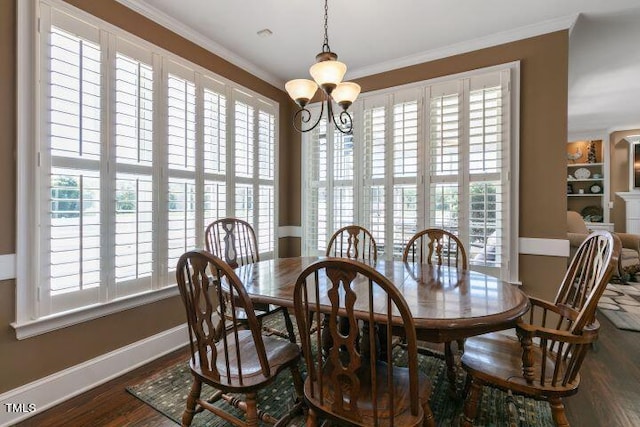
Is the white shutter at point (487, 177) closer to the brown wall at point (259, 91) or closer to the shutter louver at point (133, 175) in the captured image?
the brown wall at point (259, 91)


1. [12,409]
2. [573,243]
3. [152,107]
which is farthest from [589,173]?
[12,409]

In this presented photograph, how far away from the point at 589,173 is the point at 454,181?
228 inches

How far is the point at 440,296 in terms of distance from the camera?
5.13ft

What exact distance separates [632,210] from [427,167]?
5719 millimetres

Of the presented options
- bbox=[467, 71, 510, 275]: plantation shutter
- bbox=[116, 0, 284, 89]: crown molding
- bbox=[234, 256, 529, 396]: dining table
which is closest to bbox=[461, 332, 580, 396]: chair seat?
bbox=[234, 256, 529, 396]: dining table

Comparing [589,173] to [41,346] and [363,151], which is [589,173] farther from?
[41,346]

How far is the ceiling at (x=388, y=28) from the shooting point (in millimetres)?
2406

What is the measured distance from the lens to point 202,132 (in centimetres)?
287

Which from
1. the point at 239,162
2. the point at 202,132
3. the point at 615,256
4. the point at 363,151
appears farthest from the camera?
the point at 363,151

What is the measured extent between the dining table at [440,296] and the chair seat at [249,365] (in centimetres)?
28

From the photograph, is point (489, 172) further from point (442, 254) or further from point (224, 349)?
point (224, 349)

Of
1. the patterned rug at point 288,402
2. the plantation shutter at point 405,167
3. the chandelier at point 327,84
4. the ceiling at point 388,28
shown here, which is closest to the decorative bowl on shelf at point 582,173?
the ceiling at point 388,28

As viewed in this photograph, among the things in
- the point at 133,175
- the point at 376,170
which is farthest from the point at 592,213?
the point at 133,175

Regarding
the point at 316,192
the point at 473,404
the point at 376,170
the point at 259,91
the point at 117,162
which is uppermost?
the point at 259,91
